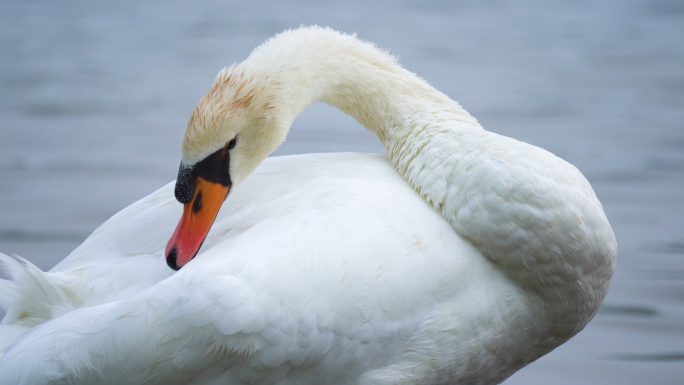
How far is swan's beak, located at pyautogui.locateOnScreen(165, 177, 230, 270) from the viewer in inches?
75.8

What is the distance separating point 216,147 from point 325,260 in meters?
0.46

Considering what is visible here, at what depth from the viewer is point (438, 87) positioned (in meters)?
5.09

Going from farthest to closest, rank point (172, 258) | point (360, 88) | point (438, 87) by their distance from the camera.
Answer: point (438, 87)
point (360, 88)
point (172, 258)

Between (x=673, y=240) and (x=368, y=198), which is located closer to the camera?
(x=368, y=198)

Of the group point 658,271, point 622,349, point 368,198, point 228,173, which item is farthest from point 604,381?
point 228,173

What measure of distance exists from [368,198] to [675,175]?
2.75 meters

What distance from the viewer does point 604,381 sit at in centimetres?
261

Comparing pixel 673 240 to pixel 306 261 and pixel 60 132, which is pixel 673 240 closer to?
pixel 306 261

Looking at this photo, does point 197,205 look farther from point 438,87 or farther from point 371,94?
point 438,87

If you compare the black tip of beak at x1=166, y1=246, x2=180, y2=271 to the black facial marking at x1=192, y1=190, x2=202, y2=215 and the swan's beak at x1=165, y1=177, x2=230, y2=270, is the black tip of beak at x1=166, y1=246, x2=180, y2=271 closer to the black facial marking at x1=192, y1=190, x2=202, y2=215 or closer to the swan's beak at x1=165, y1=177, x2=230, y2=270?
the swan's beak at x1=165, y1=177, x2=230, y2=270

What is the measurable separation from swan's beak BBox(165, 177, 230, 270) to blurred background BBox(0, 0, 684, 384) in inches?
49.9

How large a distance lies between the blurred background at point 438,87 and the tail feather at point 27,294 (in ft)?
4.53

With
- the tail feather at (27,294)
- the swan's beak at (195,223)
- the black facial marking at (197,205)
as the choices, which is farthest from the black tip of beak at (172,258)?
the tail feather at (27,294)

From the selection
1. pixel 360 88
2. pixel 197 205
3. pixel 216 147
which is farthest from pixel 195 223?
pixel 360 88
